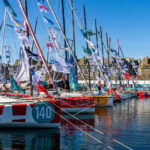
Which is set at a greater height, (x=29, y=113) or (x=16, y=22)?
(x=16, y=22)

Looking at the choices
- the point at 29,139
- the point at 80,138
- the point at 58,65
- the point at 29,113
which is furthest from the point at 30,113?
the point at 58,65

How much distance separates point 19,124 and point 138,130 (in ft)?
22.1

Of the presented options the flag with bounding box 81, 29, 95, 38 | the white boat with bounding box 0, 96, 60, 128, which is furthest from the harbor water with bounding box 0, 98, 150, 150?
the flag with bounding box 81, 29, 95, 38

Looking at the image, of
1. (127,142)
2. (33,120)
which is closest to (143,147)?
(127,142)

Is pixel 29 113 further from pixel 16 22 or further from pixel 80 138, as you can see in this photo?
pixel 16 22

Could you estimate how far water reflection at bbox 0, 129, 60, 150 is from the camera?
1197cm

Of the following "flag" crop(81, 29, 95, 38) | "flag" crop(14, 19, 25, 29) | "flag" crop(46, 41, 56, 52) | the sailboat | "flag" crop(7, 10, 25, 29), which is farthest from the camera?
"flag" crop(81, 29, 95, 38)

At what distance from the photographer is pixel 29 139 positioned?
43.3 feet

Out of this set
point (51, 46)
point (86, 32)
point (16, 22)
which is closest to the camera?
point (16, 22)

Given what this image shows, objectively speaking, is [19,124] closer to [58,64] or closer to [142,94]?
[58,64]

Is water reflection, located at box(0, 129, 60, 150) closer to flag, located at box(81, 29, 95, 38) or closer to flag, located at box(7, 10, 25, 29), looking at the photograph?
flag, located at box(7, 10, 25, 29)

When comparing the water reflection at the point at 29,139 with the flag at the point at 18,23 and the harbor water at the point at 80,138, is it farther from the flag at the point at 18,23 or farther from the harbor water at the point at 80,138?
the flag at the point at 18,23

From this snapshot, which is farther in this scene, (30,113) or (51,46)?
(51,46)

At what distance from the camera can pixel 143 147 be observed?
11.7 metres
